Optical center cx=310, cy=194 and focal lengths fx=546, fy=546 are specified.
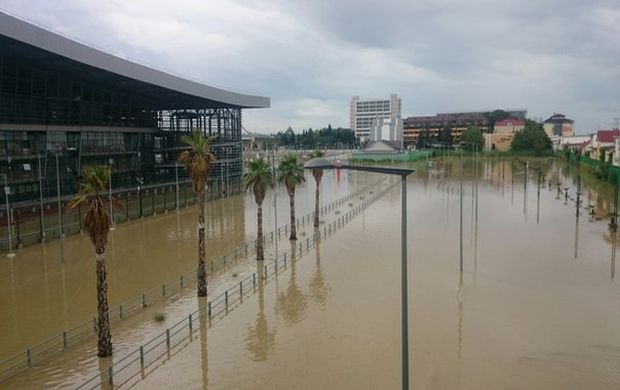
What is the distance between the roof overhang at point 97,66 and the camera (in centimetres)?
3925

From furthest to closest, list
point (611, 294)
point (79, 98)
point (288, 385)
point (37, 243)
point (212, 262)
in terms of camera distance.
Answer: point (79, 98), point (37, 243), point (212, 262), point (611, 294), point (288, 385)

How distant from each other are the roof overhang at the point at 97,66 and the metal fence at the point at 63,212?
1150 cm

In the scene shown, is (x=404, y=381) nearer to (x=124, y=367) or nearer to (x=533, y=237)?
(x=124, y=367)

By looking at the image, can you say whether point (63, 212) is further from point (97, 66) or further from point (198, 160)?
point (198, 160)

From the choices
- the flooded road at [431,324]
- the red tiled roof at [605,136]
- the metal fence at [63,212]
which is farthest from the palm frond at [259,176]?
the red tiled roof at [605,136]

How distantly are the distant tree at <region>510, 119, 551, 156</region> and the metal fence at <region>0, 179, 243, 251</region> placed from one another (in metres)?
113

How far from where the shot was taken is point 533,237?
4172cm

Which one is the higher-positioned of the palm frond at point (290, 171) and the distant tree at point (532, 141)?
the distant tree at point (532, 141)

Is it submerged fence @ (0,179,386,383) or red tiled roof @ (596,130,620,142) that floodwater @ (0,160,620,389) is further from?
red tiled roof @ (596,130,620,142)

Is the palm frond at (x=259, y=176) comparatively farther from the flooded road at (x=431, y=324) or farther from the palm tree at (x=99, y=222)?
the palm tree at (x=99, y=222)

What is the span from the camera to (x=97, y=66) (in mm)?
48375

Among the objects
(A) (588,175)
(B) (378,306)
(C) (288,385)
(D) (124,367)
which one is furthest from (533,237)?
(A) (588,175)

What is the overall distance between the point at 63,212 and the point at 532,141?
143 meters

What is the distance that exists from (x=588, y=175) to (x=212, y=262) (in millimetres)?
81588
